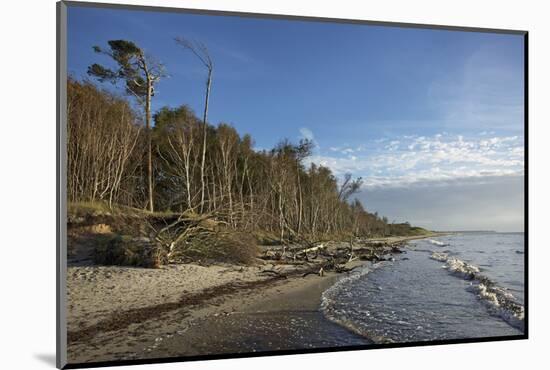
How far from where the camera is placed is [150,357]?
181 inches

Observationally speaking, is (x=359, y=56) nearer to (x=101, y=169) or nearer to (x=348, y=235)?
(x=348, y=235)

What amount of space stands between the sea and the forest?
451 mm

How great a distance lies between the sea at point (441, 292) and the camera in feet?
17.6

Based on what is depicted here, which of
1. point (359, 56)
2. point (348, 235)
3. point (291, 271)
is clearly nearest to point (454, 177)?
point (348, 235)

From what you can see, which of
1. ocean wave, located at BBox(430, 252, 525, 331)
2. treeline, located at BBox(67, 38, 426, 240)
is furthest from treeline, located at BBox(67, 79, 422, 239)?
ocean wave, located at BBox(430, 252, 525, 331)

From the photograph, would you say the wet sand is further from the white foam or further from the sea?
the white foam

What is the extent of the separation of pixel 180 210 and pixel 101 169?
847 mm

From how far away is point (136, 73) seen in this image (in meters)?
4.88

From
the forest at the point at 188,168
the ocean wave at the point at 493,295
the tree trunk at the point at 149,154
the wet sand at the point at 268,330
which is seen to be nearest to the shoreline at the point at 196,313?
the wet sand at the point at 268,330

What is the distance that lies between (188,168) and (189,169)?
0.06 feet

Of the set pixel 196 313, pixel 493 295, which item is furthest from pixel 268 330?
pixel 493 295

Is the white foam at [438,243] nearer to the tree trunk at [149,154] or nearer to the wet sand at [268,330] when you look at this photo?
the wet sand at [268,330]

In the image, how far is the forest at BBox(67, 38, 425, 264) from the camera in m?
4.73

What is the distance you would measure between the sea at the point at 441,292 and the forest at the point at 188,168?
0.45 meters
